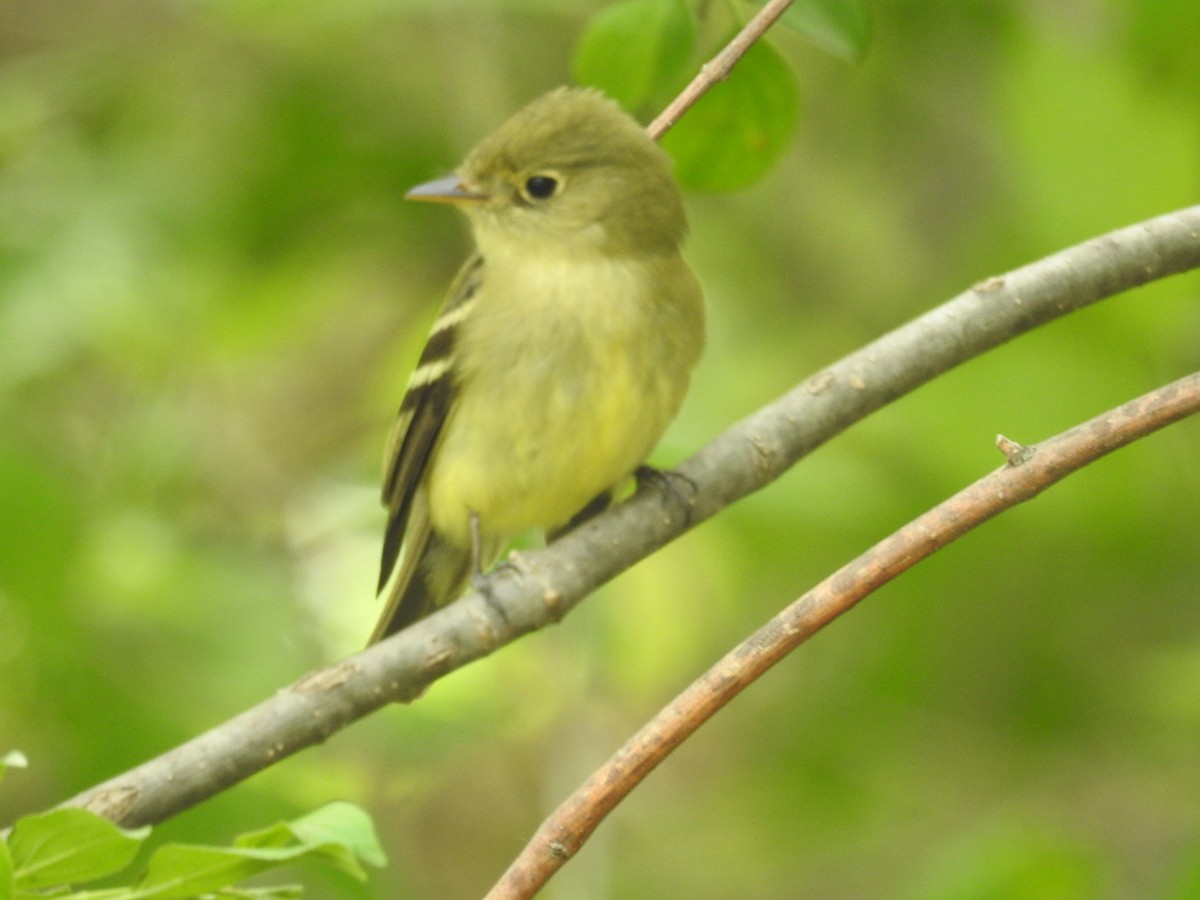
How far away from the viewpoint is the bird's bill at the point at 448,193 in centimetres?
396

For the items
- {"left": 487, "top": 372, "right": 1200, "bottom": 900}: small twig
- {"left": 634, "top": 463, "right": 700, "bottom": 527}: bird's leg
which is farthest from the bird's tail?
{"left": 487, "top": 372, "right": 1200, "bottom": 900}: small twig

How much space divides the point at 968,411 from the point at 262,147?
2635 mm

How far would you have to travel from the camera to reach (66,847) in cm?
175

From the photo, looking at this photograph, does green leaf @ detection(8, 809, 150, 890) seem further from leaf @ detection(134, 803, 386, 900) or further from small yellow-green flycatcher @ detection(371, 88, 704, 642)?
small yellow-green flycatcher @ detection(371, 88, 704, 642)

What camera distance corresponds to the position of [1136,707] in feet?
15.4

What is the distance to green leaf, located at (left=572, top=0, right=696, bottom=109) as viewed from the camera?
9.17ft

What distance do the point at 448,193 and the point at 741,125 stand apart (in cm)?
122

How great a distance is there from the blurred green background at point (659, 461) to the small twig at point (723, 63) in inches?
51.7

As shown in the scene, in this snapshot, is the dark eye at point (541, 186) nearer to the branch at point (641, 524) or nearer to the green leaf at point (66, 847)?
the branch at point (641, 524)

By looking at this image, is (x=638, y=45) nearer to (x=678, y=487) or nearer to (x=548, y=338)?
(x=678, y=487)

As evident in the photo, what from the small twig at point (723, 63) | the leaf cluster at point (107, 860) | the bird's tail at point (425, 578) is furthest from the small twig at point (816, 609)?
the bird's tail at point (425, 578)

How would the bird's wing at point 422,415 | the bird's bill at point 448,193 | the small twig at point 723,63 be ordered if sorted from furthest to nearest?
1. the bird's wing at point 422,415
2. the bird's bill at point 448,193
3. the small twig at point 723,63

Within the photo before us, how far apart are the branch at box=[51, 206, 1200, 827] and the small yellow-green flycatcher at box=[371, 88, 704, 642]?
561 millimetres

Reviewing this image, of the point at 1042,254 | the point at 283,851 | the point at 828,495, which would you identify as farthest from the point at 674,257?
the point at 283,851
